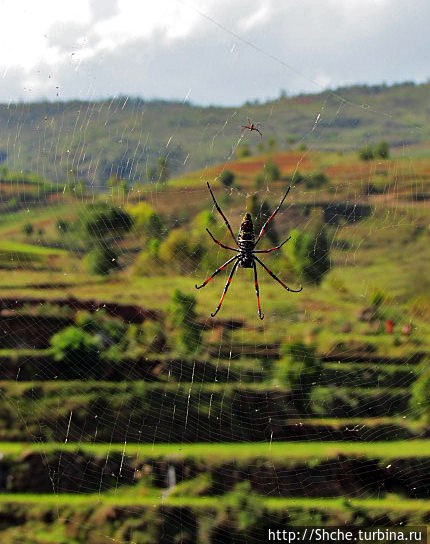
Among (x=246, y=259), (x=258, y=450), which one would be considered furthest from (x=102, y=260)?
(x=246, y=259)

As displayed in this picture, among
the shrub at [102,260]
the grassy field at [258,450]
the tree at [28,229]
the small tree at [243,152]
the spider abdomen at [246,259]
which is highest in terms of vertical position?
the small tree at [243,152]

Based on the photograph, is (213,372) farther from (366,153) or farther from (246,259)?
(246,259)

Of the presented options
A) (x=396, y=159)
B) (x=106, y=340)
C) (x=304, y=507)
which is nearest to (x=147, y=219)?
(x=106, y=340)

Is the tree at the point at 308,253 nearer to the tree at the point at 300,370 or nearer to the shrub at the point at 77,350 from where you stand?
the tree at the point at 300,370

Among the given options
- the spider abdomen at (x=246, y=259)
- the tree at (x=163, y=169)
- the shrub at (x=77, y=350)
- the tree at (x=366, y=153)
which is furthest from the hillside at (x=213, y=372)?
the spider abdomen at (x=246, y=259)

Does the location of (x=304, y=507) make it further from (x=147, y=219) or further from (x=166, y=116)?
(x=166, y=116)

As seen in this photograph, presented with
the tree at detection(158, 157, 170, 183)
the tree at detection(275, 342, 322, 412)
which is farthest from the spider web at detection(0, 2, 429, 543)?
the tree at detection(158, 157, 170, 183)
